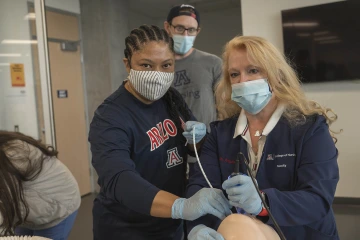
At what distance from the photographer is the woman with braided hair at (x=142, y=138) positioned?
110 centimetres

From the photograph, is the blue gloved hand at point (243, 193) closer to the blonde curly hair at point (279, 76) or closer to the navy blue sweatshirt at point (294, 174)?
the navy blue sweatshirt at point (294, 174)

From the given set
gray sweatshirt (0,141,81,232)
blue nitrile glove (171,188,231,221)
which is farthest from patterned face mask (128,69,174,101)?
gray sweatshirt (0,141,81,232)

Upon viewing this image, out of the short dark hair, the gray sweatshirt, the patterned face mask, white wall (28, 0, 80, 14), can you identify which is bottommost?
the gray sweatshirt

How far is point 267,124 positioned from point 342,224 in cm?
232

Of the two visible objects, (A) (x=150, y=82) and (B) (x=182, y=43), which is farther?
(B) (x=182, y=43)

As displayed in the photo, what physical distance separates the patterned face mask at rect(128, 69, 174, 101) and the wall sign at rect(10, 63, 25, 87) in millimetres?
3047

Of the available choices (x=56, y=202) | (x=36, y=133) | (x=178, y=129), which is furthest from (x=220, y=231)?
(x=36, y=133)

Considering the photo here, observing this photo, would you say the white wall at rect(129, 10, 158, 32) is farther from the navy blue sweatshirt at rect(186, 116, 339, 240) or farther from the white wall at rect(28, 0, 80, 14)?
the navy blue sweatshirt at rect(186, 116, 339, 240)

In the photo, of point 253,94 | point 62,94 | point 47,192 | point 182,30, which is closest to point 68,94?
point 62,94

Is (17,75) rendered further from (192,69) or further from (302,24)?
(302,24)

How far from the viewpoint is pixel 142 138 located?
121cm

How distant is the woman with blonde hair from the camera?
889 millimetres

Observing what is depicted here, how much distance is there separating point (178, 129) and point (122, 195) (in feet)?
1.44

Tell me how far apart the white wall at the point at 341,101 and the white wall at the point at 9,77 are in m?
2.64
